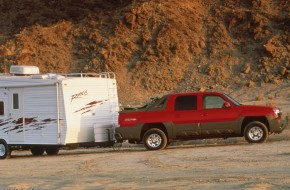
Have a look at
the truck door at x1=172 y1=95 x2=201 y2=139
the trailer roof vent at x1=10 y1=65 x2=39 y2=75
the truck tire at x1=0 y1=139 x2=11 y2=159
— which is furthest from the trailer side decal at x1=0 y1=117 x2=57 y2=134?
the truck door at x1=172 y1=95 x2=201 y2=139

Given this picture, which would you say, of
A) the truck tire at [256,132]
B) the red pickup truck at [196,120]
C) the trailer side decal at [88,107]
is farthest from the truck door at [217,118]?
the trailer side decal at [88,107]

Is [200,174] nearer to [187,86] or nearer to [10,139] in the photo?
[10,139]

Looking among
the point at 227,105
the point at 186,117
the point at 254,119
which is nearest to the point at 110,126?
the point at 186,117

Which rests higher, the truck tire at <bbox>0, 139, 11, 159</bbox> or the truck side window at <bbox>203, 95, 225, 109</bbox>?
the truck side window at <bbox>203, 95, 225, 109</bbox>

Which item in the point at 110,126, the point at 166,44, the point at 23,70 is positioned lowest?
the point at 110,126

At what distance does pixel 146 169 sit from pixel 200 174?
2.03 meters

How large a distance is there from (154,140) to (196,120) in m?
1.44

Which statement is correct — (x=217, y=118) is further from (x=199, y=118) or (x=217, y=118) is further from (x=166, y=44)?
(x=166, y=44)

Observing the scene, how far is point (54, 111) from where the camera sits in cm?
2309

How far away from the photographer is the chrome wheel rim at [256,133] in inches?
902

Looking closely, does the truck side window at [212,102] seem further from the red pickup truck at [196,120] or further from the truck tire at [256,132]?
the truck tire at [256,132]

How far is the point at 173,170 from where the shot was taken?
16.6m

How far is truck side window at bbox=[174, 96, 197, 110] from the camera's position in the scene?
2308cm

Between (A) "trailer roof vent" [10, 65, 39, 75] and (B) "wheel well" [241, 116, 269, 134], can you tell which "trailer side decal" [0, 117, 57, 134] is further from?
(B) "wheel well" [241, 116, 269, 134]
